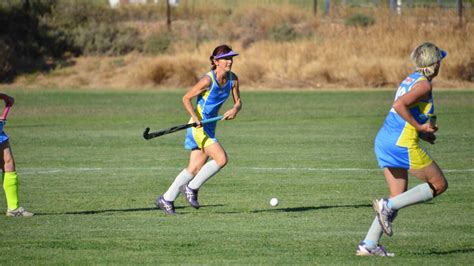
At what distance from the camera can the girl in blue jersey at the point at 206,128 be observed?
495 inches

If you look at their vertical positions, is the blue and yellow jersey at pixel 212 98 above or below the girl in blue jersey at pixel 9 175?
above

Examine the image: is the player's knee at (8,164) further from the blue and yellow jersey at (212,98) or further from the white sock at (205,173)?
the blue and yellow jersey at (212,98)

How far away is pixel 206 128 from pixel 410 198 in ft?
13.3

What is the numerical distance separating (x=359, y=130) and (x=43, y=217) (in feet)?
48.2

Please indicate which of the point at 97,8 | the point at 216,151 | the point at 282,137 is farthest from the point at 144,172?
the point at 97,8

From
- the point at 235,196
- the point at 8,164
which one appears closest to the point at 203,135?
the point at 235,196

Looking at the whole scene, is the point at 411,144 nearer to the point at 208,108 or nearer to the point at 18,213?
the point at 208,108

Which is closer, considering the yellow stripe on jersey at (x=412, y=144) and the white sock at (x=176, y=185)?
the yellow stripe on jersey at (x=412, y=144)

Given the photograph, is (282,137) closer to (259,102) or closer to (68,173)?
(68,173)

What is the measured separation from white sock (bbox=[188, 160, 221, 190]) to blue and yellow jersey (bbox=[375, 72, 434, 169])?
376 cm

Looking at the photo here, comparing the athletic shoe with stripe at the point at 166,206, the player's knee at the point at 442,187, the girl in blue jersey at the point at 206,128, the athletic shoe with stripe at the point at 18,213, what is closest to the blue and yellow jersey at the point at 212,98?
the girl in blue jersey at the point at 206,128

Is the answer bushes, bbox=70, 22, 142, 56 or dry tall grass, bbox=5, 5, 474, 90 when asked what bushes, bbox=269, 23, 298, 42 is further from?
bushes, bbox=70, 22, 142, 56

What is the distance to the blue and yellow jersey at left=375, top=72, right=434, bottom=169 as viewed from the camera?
9.30m

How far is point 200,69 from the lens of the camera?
44781 millimetres
